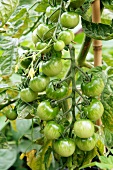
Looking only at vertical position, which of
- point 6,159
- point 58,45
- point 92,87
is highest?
point 58,45

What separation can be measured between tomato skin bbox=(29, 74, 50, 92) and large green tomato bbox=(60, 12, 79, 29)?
11 cm

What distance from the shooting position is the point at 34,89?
69 cm

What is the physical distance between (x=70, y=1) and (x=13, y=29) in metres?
0.25

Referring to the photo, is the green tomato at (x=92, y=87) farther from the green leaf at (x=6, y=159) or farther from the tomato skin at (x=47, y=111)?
the green leaf at (x=6, y=159)

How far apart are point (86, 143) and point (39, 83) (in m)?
0.15

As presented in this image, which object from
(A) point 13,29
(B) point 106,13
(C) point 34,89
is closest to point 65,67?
(B) point 106,13

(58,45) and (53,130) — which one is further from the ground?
(58,45)

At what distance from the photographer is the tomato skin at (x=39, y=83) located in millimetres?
674

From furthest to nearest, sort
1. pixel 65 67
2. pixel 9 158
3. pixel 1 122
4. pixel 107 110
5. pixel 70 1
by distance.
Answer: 1. pixel 9 158
2. pixel 1 122
3. pixel 65 67
4. pixel 107 110
5. pixel 70 1

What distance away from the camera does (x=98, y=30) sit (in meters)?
0.69

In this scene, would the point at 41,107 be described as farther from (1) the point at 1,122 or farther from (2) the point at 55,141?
(1) the point at 1,122

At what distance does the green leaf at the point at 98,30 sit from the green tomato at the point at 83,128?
0.16 metres

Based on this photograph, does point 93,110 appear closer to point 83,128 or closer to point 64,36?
point 83,128

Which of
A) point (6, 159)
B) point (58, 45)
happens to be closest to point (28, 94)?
point (58, 45)
